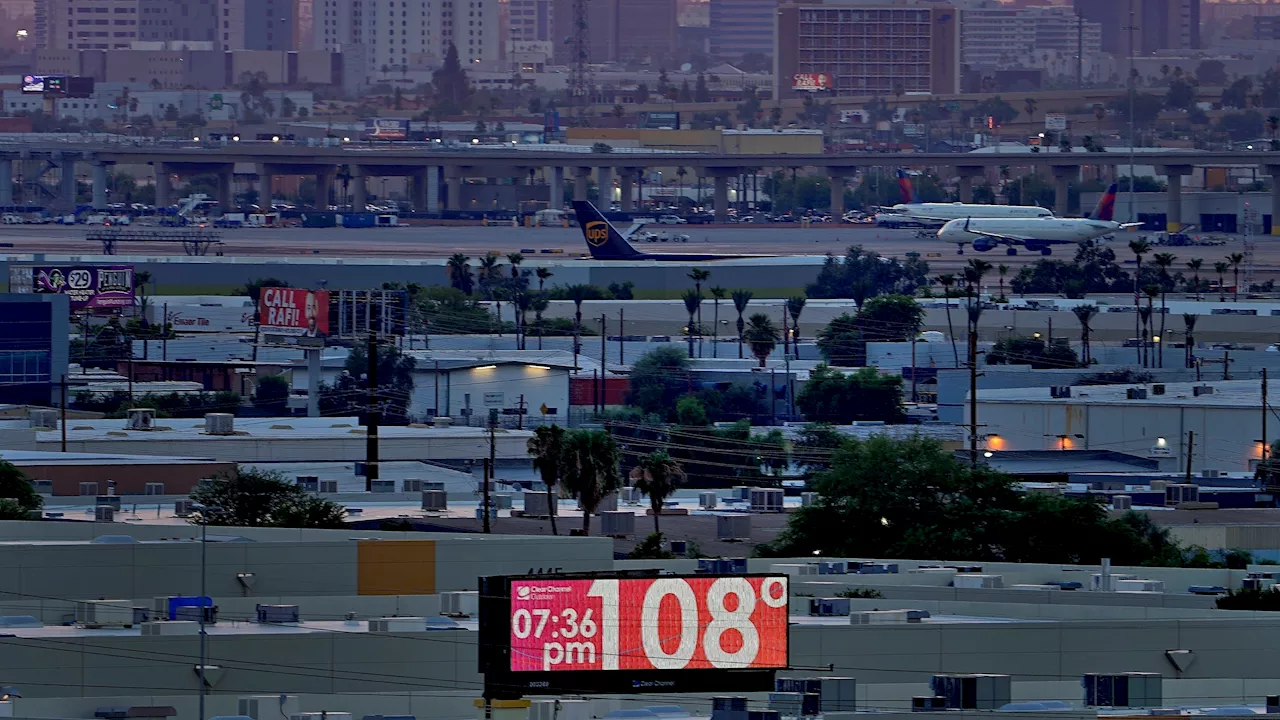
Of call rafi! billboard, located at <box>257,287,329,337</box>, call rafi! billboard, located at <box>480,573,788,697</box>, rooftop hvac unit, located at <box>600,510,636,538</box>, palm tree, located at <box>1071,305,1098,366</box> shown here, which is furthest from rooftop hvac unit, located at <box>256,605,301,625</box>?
palm tree, located at <box>1071,305,1098,366</box>

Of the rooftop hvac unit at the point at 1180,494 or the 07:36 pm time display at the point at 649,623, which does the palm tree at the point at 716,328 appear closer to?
the rooftop hvac unit at the point at 1180,494

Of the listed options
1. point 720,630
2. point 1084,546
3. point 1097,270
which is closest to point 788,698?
point 720,630

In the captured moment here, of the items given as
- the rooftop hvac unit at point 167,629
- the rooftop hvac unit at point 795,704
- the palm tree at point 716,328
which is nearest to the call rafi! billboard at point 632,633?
the rooftop hvac unit at point 795,704

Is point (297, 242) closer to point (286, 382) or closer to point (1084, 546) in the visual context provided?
point (286, 382)

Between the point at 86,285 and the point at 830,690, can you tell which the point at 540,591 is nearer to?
the point at 830,690

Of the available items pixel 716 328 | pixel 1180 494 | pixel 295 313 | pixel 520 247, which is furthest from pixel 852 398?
pixel 520 247
